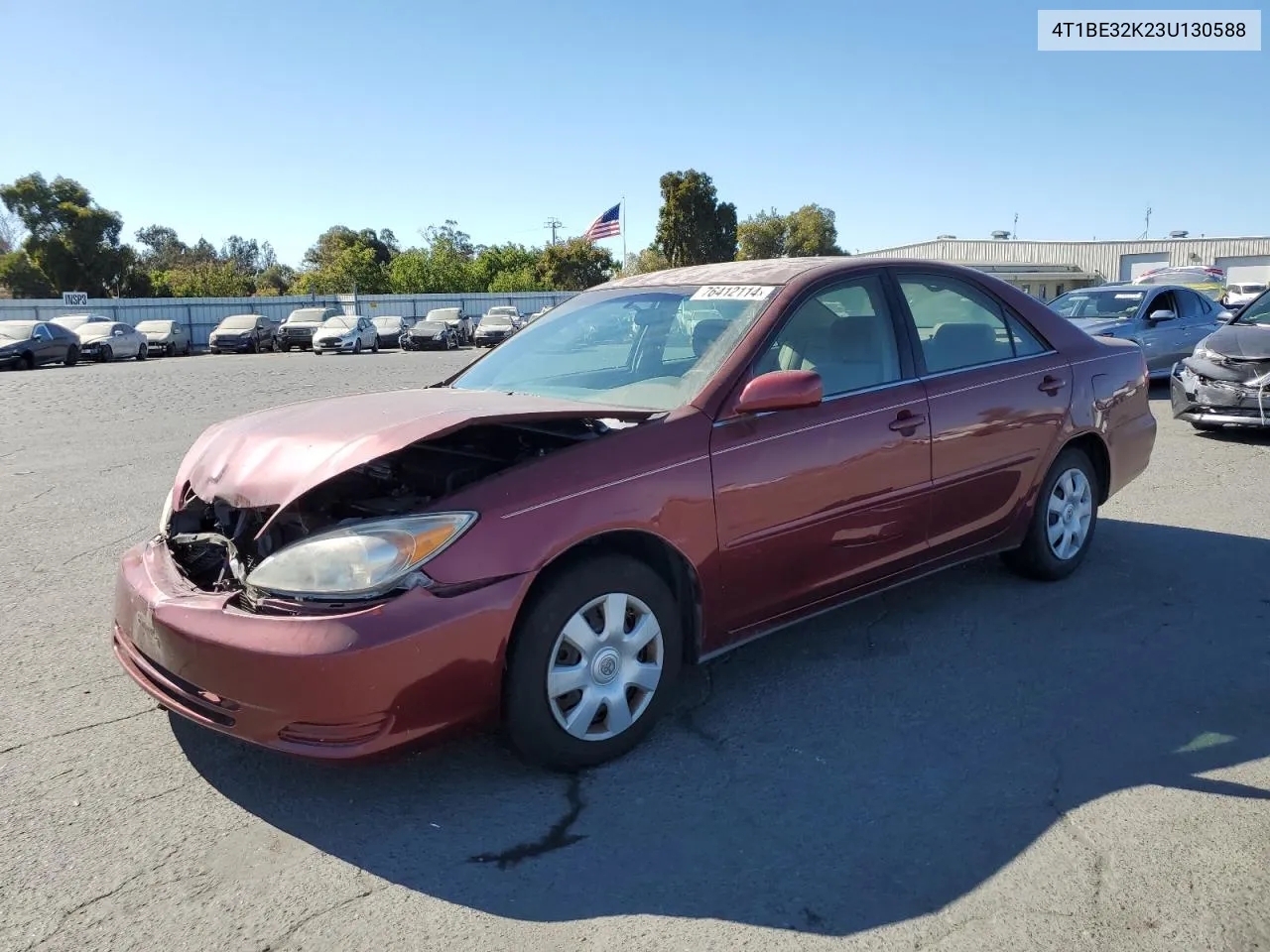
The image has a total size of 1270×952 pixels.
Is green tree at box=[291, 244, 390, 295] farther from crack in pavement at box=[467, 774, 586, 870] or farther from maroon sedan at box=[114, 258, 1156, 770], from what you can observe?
crack in pavement at box=[467, 774, 586, 870]

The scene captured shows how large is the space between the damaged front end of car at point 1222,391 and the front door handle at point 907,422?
22.4 feet

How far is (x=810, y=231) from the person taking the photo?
62469 mm

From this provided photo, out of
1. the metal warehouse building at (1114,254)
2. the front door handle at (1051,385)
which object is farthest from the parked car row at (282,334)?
the metal warehouse building at (1114,254)

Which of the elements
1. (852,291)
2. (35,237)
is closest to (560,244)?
(35,237)

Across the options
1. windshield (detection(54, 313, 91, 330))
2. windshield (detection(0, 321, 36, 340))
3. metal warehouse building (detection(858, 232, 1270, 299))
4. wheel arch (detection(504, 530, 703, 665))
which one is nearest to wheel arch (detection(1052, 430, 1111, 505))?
wheel arch (detection(504, 530, 703, 665))

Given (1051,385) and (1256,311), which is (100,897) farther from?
(1256,311)

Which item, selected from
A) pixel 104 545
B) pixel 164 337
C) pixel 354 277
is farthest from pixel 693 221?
pixel 104 545

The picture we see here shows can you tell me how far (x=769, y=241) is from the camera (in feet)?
205

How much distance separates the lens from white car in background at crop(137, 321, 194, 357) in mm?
35688

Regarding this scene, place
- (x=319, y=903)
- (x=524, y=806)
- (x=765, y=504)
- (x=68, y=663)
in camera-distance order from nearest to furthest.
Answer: (x=319, y=903) → (x=524, y=806) → (x=765, y=504) → (x=68, y=663)

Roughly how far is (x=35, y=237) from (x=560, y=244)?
108ft

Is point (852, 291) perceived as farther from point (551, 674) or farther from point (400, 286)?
point (400, 286)

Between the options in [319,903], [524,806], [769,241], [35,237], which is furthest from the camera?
[769,241]

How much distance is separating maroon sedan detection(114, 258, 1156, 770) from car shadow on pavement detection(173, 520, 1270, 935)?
0.30m
